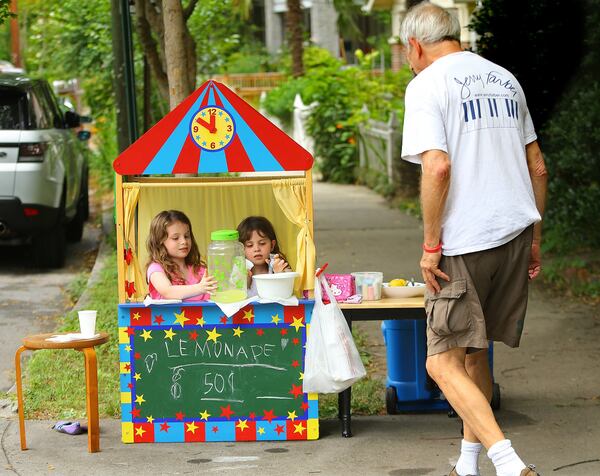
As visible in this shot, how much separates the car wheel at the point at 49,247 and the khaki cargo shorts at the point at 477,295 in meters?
7.14

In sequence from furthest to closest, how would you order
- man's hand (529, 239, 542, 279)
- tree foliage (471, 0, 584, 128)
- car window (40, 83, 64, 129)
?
car window (40, 83, 64, 129), tree foliage (471, 0, 584, 128), man's hand (529, 239, 542, 279)

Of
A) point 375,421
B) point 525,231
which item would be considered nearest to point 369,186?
point 375,421

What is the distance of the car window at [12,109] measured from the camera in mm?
10609

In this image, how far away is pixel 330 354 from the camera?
17.5 ft

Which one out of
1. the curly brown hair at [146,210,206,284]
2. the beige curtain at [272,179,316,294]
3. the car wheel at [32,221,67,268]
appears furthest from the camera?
the car wheel at [32,221,67,268]

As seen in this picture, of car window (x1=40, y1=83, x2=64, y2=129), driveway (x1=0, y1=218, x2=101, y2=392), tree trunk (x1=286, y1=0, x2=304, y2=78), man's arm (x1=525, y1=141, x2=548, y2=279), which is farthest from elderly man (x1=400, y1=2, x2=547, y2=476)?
tree trunk (x1=286, y1=0, x2=304, y2=78)

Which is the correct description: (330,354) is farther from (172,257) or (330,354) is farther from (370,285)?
(172,257)

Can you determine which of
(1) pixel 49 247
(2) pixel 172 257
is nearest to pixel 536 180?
(2) pixel 172 257

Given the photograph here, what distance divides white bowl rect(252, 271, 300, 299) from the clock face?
69 cm

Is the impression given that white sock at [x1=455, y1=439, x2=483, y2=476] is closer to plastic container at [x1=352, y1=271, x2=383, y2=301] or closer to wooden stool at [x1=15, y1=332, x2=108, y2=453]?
plastic container at [x1=352, y1=271, x2=383, y2=301]

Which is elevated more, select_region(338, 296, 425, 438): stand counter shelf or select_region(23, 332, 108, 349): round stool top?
select_region(338, 296, 425, 438): stand counter shelf

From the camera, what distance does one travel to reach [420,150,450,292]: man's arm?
4.45 metres

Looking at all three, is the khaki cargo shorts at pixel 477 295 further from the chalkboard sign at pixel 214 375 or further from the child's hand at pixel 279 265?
the child's hand at pixel 279 265

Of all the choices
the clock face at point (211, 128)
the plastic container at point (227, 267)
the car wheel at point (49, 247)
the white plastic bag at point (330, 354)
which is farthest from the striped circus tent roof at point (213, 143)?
the car wheel at point (49, 247)
